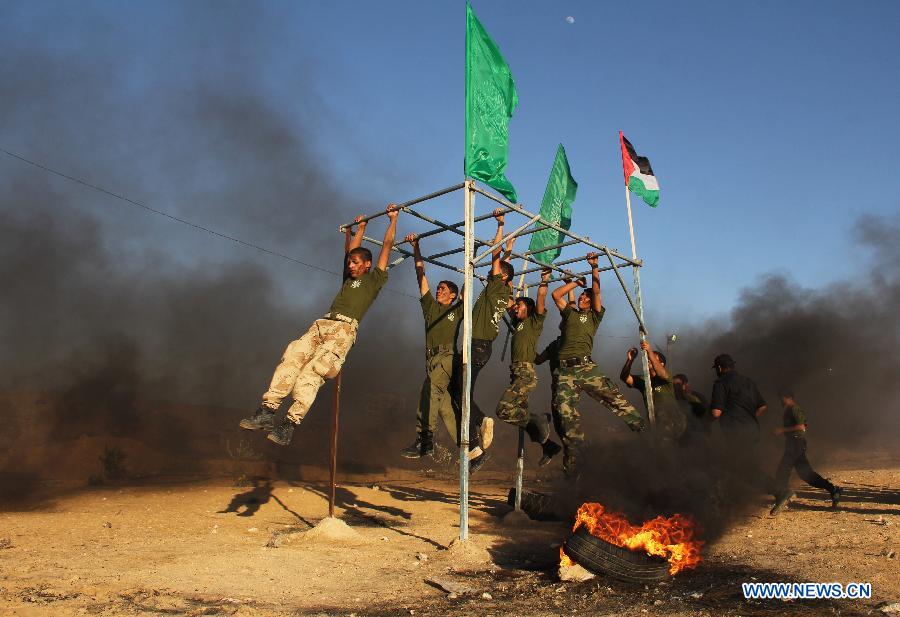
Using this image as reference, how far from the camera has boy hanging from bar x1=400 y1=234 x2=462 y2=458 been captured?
27.2 feet

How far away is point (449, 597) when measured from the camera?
16.6ft

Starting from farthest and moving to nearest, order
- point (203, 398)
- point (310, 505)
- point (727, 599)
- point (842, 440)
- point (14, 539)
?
point (842, 440) < point (203, 398) < point (310, 505) < point (14, 539) < point (727, 599)

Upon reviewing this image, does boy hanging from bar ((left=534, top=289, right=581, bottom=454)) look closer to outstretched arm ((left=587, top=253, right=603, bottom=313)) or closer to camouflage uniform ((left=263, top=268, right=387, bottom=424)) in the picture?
outstretched arm ((left=587, top=253, right=603, bottom=313))

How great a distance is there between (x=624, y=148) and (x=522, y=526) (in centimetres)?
691

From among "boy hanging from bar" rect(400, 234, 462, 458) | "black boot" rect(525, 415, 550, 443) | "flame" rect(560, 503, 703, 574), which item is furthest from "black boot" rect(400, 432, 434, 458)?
"flame" rect(560, 503, 703, 574)

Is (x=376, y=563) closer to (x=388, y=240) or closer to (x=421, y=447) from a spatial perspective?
(x=421, y=447)

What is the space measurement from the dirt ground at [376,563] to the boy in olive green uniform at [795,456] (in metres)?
0.40

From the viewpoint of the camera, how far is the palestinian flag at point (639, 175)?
37.6 ft

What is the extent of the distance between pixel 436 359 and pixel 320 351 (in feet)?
A: 6.13

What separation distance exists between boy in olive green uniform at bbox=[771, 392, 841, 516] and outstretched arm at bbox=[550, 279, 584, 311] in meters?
3.60

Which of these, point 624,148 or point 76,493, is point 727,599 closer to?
point 624,148

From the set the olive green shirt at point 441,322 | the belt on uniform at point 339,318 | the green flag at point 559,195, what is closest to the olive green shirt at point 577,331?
the olive green shirt at point 441,322

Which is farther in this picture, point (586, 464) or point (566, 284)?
point (566, 284)

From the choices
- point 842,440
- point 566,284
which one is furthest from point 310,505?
point 842,440
